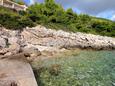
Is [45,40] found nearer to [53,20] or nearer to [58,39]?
[58,39]

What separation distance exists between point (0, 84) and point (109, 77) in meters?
7.44

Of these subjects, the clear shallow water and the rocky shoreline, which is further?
the rocky shoreline

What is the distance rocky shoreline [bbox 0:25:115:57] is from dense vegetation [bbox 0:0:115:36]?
6.31ft

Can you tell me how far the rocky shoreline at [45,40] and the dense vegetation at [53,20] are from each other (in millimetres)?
1924

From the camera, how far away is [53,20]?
142 feet

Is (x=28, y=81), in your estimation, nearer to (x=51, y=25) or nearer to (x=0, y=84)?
(x=0, y=84)

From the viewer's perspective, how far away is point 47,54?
28.5m

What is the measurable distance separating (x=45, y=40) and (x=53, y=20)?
32.2 ft

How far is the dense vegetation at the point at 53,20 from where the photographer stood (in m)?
35.9

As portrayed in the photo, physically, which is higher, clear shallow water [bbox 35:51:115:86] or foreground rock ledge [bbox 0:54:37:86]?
foreground rock ledge [bbox 0:54:37:86]

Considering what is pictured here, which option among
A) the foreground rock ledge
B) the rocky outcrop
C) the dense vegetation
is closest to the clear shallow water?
the foreground rock ledge

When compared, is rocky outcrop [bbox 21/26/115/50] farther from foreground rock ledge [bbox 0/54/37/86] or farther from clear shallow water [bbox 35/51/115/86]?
foreground rock ledge [bbox 0/54/37/86]

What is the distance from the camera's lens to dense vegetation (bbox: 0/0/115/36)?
3591cm

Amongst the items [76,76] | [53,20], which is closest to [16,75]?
[76,76]
